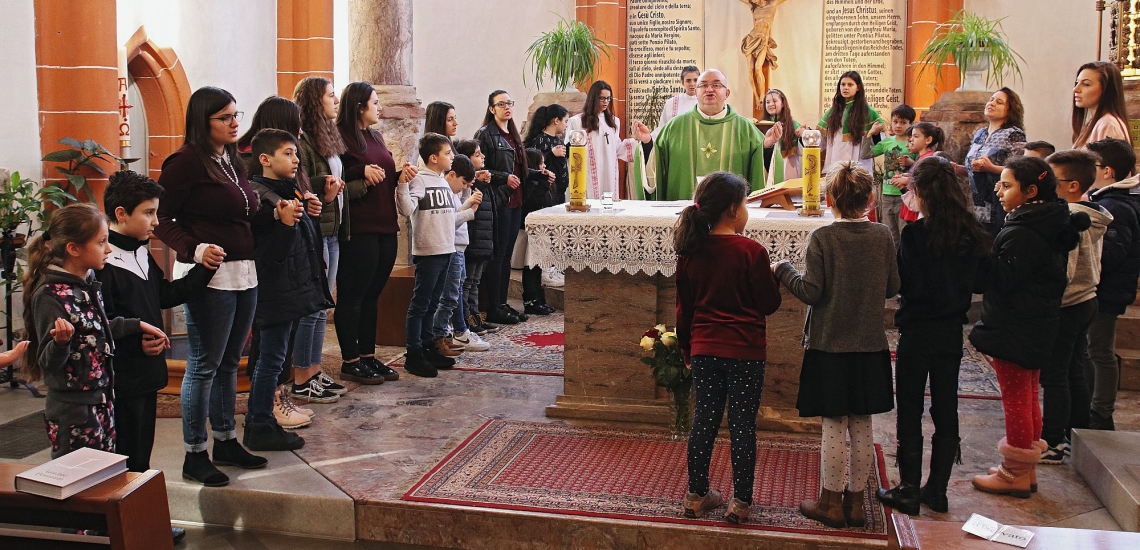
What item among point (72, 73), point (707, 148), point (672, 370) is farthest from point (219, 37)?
point (672, 370)

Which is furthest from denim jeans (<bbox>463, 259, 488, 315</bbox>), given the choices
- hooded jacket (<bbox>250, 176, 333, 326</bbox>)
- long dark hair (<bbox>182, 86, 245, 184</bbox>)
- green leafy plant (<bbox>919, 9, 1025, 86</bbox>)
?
green leafy plant (<bbox>919, 9, 1025, 86</bbox>)

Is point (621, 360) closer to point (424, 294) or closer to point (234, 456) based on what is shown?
point (424, 294)

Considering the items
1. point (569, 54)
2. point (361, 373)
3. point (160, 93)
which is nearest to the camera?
point (361, 373)

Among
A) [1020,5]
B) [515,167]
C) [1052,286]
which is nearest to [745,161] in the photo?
[515,167]

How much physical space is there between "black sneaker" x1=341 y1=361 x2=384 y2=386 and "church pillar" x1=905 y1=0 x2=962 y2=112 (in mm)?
6280

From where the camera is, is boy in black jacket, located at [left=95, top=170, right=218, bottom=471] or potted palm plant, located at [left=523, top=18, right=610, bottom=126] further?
potted palm plant, located at [left=523, top=18, right=610, bottom=126]

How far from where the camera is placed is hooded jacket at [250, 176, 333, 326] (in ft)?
14.5

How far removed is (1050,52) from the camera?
9727 mm

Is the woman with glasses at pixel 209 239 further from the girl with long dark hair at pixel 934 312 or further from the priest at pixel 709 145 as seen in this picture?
the priest at pixel 709 145

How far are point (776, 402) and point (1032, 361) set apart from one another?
1227mm

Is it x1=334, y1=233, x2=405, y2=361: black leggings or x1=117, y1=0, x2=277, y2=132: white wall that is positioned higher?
x1=117, y1=0, x2=277, y2=132: white wall

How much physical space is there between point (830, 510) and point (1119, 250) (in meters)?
1.85

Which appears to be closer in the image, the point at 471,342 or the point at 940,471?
the point at 940,471

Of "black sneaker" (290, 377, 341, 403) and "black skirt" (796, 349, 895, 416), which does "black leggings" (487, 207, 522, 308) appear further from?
"black skirt" (796, 349, 895, 416)
